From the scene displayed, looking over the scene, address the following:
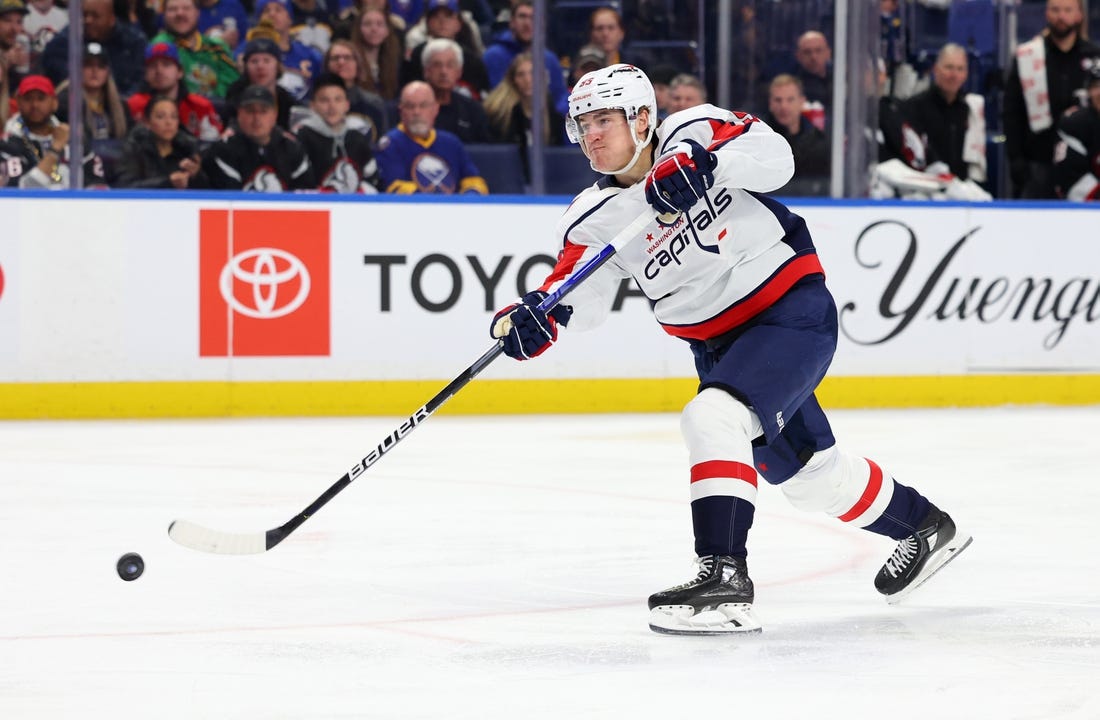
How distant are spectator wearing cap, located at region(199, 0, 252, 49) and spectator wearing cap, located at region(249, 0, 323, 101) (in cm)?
6

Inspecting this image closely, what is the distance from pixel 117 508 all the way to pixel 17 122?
2.65m

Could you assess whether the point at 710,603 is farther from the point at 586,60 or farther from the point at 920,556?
the point at 586,60

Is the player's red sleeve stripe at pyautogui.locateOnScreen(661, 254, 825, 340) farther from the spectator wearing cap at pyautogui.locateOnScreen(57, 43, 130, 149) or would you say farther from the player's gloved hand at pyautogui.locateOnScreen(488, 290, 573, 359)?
the spectator wearing cap at pyautogui.locateOnScreen(57, 43, 130, 149)

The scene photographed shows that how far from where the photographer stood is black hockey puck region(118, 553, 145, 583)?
118 inches

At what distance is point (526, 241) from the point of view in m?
6.83

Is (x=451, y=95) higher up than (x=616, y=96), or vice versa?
(x=451, y=95)

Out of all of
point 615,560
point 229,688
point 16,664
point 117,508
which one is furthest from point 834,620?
point 117,508

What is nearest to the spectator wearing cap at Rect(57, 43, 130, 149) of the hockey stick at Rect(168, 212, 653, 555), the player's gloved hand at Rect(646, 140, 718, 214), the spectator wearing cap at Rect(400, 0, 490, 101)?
the spectator wearing cap at Rect(400, 0, 490, 101)

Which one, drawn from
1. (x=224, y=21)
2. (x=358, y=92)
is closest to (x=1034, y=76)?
(x=358, y=92)

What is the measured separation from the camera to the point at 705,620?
109 inches

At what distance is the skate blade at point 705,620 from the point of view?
9.04 ft

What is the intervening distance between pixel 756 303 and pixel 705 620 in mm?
591

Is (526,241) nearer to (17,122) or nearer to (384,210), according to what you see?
(384,210)

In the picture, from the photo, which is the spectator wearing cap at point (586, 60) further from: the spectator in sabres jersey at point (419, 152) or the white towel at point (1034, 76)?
the white towel at point (1034, 76)
